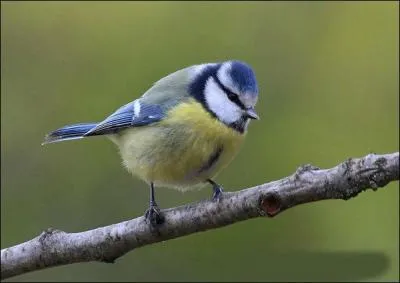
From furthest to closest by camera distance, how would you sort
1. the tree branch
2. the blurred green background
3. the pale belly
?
the blurred green background
the pale belly
the tree branch

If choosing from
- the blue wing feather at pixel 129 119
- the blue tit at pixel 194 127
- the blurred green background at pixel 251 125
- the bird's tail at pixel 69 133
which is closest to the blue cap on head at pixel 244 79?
the blue tit at pixel 194 127

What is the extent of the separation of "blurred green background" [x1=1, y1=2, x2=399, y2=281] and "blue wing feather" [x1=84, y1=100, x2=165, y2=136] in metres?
0.57

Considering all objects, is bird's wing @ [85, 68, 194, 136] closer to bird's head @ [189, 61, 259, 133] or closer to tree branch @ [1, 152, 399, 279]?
bird's head @ [189, 61, 259, 133]

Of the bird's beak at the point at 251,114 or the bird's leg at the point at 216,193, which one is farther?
the bird's beak at the point at 251,114

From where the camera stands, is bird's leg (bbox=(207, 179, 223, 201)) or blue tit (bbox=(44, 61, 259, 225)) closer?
bird's leg (bbox=(207, 179, 223, 201))

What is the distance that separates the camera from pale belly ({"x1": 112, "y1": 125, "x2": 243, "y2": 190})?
1.73m

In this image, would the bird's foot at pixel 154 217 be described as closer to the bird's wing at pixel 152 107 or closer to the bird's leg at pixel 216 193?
the bird's leg at pixel 216 193

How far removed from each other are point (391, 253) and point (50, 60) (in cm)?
146

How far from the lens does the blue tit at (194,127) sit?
1.74m

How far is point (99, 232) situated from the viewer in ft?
5.22

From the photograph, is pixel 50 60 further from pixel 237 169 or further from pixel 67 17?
pixel 237 169

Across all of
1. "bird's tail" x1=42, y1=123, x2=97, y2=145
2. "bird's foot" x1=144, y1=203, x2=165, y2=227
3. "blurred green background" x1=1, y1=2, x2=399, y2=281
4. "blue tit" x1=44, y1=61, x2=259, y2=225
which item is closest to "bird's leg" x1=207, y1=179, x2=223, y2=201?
"blue tit" x1=44, y1=61, x2=259, y2=225

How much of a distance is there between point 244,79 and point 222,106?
0.28ft

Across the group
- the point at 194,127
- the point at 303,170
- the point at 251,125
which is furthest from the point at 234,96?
the point at 251,125
